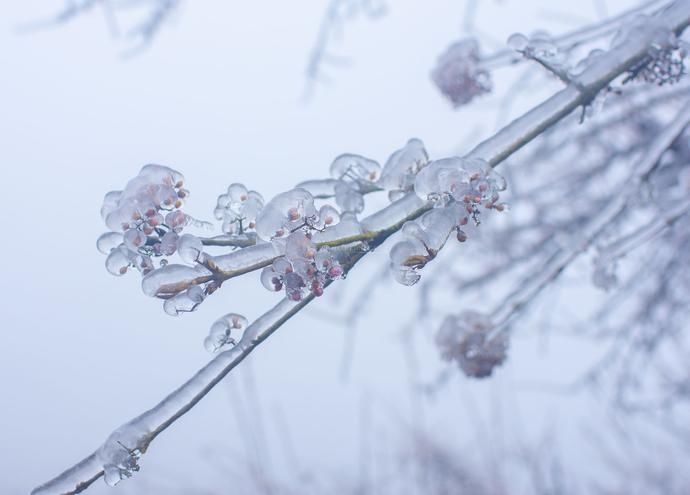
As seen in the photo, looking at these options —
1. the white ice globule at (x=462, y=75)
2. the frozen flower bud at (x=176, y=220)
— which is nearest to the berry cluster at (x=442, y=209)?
the frozen flower bud at (x=176, y=220)

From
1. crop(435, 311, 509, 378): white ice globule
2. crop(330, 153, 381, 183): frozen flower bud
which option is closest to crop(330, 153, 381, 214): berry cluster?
crop(330, 153, 381, 183): frozen flower bud

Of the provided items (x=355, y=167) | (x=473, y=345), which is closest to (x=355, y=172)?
(x=355, y=167)

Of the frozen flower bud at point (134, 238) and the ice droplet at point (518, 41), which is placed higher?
the ice droplet at point (518, 41)

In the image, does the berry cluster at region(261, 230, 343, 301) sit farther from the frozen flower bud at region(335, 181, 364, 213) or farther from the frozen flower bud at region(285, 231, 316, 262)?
the frozen flower bud at region(335, 181, 364, 213)

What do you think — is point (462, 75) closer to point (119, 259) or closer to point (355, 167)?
point (355, 167)

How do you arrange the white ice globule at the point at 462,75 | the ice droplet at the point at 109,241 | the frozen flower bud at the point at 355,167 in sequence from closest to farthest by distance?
the ice droplet at the point at 109,241 → the frozen flower bud at the point at 355,167 → the white ice globule at the point at 462,75

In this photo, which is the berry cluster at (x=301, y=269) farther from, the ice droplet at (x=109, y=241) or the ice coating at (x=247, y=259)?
the ice droplet at (x=109, y=241)

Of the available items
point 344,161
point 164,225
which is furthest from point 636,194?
point 164,225
